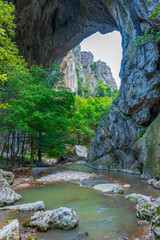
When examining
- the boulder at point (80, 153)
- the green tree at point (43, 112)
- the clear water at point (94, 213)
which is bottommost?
the boulder at point (80, 153)

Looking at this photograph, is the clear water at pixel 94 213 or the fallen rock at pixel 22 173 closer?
the clear water at pixel 94 213

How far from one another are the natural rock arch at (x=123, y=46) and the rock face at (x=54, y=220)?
8.69m

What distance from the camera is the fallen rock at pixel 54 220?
3245 mm

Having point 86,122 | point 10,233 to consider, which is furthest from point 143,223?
point 86,122

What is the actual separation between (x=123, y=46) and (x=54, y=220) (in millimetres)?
17101

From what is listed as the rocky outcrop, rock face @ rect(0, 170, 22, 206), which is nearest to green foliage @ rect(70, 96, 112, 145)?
the rocky outcrop

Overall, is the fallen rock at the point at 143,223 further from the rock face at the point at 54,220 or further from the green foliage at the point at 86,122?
the green foliage at the point at 86,122

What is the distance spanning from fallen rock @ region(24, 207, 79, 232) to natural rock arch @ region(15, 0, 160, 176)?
28.5ft

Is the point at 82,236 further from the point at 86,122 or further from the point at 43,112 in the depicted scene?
the point at 86,122

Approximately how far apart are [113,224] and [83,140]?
21.8 m

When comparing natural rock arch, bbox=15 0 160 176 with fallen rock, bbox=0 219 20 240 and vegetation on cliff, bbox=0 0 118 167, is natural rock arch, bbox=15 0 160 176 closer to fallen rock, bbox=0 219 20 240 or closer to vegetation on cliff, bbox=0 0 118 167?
vegetation on cliff, bbox=0 0 118 167

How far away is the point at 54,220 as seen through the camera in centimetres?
335

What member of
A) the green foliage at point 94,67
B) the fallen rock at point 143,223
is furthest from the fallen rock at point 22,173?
the green foliage at point 94,67

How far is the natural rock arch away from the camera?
36.7 ft
